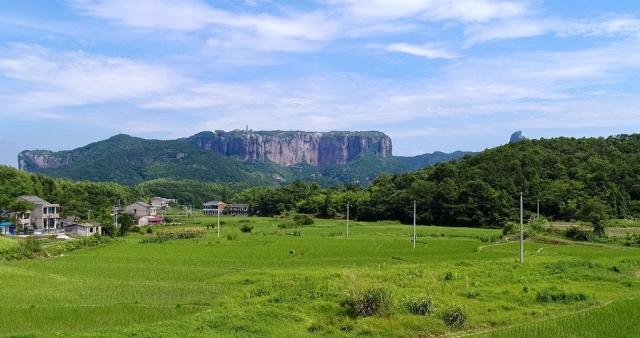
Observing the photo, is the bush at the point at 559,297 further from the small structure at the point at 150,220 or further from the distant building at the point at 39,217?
the small structure at the point at 150,220

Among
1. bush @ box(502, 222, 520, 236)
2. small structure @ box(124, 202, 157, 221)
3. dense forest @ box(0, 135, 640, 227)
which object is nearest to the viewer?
bush @ box(502, 222, 520, 236)

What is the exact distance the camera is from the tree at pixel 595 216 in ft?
161

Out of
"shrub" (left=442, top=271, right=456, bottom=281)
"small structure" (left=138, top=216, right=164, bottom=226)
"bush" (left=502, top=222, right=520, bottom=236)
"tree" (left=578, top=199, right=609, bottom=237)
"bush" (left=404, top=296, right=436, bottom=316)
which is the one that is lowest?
"small structure" (left=138, top=216, right=164, bottom=226)

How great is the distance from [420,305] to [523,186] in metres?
63.2

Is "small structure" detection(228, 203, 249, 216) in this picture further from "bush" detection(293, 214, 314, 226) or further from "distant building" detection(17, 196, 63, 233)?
"distant building" detection(17, 196, 63, 233)

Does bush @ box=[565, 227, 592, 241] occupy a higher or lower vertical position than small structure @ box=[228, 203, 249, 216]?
higher

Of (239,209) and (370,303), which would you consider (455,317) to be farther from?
(239,209)

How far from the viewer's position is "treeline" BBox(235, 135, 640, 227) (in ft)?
235

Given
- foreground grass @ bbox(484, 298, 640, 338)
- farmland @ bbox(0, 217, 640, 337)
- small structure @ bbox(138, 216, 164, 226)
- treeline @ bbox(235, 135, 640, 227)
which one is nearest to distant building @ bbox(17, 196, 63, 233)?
small structure @ bbox(138, 216, 164, 226)

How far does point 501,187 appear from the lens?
7838 centimetres

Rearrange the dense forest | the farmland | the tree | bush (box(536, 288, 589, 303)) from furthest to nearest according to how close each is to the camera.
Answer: the dense forest → the tree → bush (box(536, 288, 589, 303)) → the farmland

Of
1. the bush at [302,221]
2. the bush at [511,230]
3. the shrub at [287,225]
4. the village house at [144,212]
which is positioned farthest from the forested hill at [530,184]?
the village house at [144,212]

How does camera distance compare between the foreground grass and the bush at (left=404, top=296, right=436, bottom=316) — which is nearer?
the foreground grass

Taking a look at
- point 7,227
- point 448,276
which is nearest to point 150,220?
point 7,227
